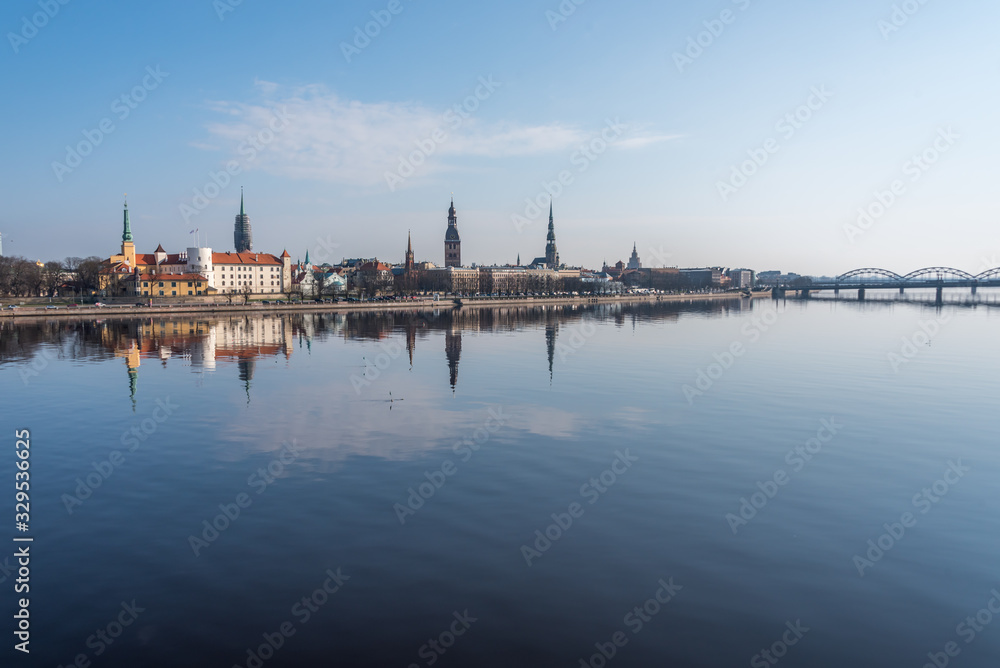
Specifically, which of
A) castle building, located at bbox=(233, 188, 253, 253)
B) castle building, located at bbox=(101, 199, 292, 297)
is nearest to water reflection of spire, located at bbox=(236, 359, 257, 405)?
castle building, located at bbox=(101, 199, 292, 297)

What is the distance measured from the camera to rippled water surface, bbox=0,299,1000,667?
30.1ft

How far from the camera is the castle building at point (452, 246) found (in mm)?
190625

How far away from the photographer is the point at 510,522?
514 inches

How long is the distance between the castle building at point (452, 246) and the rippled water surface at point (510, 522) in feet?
534

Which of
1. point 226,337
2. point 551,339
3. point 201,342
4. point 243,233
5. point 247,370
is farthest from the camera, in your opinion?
point 243,233

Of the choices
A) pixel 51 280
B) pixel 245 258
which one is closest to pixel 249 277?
pixel 245 258

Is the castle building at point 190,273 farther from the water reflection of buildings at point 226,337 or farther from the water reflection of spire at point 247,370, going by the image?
the water reflection of spire at point 247,370

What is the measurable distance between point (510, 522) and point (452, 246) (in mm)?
180828

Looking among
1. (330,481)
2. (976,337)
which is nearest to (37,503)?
(330,481)

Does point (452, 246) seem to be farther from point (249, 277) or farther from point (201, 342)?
point (201, 342)

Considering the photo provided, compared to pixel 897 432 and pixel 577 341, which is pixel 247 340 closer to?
pixel 577 341

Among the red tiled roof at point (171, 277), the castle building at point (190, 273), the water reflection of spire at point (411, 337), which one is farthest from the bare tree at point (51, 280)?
the water reflection of spire at point (411, 337)

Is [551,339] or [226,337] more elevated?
[226,337]

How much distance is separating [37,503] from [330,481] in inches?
236
